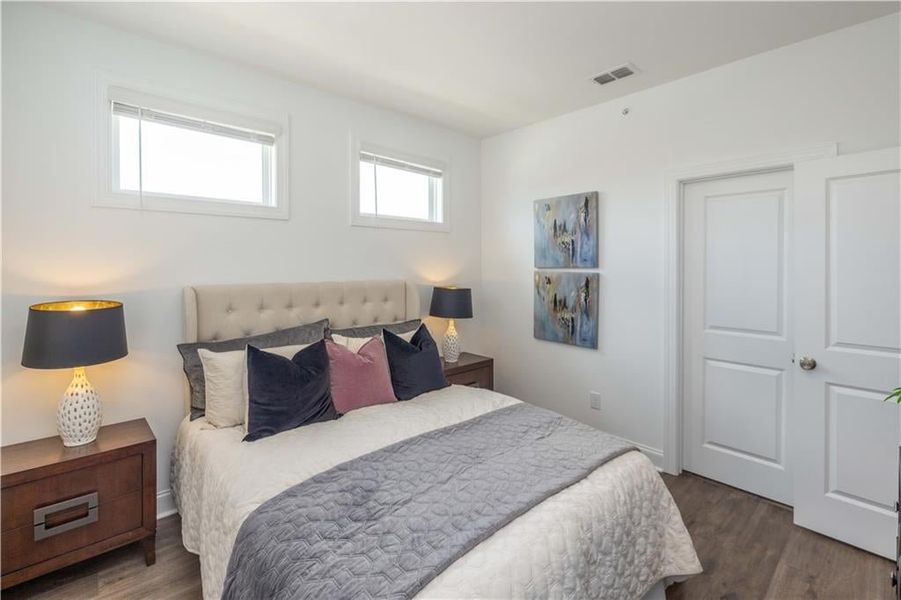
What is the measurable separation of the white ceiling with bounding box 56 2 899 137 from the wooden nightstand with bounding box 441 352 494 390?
205 cm

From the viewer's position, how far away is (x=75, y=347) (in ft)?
6.04

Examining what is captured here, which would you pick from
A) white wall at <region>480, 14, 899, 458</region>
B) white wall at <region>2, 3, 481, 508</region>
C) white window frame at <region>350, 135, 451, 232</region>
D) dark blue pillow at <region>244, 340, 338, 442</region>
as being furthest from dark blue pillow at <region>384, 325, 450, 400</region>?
white wall at <region>480, 14, 899, 458</region>

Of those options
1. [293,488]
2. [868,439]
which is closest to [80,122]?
[293,488]

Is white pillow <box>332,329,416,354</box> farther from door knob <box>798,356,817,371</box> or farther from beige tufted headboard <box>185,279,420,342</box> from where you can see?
door knob <box>798,356,817,371</box>

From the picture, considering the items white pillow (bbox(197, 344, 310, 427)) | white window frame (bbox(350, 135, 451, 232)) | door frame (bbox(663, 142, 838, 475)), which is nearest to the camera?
white pillow (bbox(197, 344, 310, 427))

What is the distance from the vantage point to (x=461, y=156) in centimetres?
396

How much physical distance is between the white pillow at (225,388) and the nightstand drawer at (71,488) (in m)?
0.37

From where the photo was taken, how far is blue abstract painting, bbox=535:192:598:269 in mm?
3287

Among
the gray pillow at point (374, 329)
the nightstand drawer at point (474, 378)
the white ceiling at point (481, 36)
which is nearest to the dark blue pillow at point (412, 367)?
the gray pillow at point (374, 329)

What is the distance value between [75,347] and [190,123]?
1.43 metres

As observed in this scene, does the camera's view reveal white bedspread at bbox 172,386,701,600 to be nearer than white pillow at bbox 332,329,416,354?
Yes

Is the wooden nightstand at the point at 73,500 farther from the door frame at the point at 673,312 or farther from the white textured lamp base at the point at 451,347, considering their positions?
the door frame at the point at 673,312

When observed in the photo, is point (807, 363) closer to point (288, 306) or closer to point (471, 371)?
point (471, 371)

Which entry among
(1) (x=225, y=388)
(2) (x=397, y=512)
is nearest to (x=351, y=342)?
(1) (x=225, y=388)
